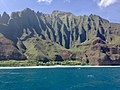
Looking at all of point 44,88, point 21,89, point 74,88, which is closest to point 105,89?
point 74,88

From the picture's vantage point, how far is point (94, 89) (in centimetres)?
11994

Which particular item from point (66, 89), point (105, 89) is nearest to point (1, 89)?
point (66, 89)

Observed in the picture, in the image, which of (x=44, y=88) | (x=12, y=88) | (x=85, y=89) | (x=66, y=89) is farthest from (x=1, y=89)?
(x=85, y=89)

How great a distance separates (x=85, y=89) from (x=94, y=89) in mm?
3953

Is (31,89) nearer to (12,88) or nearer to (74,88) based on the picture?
(12,88)

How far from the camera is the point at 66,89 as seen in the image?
11956cm

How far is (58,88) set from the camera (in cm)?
12194

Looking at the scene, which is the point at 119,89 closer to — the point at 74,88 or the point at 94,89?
the point at 94,89

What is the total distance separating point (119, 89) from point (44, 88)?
32.3 m

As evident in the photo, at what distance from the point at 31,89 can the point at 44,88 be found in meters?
6.57

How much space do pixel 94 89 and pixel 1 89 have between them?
1542 inches

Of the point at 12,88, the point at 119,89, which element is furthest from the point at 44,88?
the point at 119,89

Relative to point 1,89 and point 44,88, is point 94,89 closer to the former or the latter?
point 44,88

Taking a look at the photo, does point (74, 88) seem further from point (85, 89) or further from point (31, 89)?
point (31, 89)
